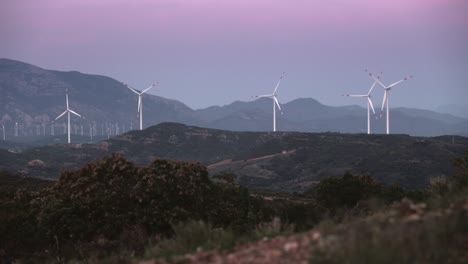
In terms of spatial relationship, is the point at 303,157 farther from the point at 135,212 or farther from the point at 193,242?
the point at 193,242

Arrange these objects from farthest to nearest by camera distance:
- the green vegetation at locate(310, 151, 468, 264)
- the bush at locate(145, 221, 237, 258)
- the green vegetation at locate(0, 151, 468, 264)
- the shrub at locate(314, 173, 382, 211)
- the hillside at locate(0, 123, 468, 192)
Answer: the hillside at locate(0, 123, 468, 192)
the shrub at locate(314, 173, 382, 211)
the green vegetation at locate(0, 151, 468, 264)
the bush at locate(145, 221, 237, 258)
the green vegetation at locate(310, 151, 468, 264)

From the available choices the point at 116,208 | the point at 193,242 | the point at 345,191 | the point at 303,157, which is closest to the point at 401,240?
the point at 193,242

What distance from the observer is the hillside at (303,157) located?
120m

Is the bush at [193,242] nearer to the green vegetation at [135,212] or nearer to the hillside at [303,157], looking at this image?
the green vegetation at [135,212]

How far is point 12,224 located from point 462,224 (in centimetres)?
2148

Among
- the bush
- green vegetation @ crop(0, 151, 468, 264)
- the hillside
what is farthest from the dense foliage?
the hillside

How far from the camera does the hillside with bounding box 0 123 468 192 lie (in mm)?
120125

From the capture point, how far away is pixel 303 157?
492 feet

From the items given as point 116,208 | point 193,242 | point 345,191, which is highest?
point 193,242

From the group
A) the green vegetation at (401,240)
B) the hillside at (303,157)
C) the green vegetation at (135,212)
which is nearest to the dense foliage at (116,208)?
the green vegetation at (135,212)

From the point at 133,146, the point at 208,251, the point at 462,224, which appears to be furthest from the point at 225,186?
the point at 133,146

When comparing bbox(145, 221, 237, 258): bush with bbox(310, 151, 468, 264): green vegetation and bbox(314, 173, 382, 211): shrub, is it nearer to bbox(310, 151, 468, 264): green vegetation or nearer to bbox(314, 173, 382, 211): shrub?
bbox(310, 151, 468, 264): green vegetation

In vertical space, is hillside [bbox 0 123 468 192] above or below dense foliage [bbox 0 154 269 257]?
below

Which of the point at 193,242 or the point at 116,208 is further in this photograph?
the point at 116,208
